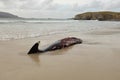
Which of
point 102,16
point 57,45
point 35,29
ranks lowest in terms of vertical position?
point 102,16

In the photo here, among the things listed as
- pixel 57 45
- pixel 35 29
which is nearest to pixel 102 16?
pixel 35 29

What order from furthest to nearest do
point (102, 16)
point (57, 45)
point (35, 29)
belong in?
point (102, 16) < point (35, 29) < point (57, 45)

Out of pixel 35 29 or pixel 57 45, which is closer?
pixel 57 45

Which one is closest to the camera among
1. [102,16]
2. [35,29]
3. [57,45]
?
[57,45]

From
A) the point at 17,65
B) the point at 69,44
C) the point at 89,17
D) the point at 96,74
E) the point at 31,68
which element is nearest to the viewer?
the point at 96,74

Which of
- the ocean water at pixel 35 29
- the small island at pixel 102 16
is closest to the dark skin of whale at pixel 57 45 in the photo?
the ocean water at pixel 35 29

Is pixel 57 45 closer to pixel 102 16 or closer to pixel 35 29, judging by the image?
pixel 35 29

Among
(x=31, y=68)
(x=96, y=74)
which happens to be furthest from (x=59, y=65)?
(x=96, y=74)

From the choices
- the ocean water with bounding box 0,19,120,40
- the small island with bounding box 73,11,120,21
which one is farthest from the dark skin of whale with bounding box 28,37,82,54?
the small island with bounding box 73,11,120,21

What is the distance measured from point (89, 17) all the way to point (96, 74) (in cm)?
11358

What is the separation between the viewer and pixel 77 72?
5961mm

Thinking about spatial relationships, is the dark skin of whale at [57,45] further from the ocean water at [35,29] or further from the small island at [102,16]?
the small island at [102,16]

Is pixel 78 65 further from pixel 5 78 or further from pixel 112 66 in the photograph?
pixel 5 78

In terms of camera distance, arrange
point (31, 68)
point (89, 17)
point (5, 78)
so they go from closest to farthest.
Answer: point (5, 78) < point (31, 68) < point (89, 17)
